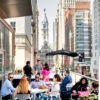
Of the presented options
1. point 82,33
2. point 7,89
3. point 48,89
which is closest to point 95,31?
point 82,33

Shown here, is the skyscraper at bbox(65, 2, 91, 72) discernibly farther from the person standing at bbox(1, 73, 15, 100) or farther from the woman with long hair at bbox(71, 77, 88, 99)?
the person standing at bbox(1, 73, 15, 100)

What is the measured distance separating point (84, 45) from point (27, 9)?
5436 inches

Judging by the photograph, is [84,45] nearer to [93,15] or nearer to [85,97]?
[93,15]

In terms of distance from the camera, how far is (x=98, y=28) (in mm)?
134000

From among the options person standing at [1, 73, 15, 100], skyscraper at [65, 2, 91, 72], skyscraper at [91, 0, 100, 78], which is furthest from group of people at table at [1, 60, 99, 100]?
skyscraper at [65, 2, 91, 72]

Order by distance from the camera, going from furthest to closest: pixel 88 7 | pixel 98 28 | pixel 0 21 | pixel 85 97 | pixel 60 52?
pixel 88 7 < pixel 98 28 < pixel 60 52 < pixel 0 21 < pixel 85 97

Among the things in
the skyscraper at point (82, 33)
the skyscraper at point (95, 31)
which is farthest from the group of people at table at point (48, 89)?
the skyscraper at point (82, 33)

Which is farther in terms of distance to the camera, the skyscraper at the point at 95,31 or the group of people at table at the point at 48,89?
the skyscraper at the point at 95,31

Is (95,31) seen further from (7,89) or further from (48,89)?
(7,89)

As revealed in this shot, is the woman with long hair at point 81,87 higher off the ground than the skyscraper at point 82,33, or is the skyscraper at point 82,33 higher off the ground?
the skyscraper at point 82,33

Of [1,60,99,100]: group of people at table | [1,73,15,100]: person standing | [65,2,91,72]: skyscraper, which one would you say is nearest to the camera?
[1,60,99,100]: group of people at table

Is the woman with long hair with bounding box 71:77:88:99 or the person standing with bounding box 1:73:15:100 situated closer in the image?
the person standing with bounding box 1:73:15:100

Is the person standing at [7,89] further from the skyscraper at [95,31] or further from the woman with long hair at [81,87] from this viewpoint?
the skyscraper at [95,31]

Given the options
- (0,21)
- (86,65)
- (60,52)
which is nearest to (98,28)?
(86,65)
